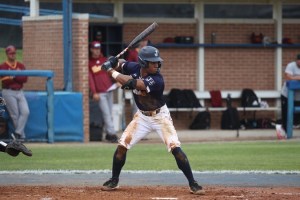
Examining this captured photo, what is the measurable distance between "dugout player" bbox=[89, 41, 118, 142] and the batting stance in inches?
312

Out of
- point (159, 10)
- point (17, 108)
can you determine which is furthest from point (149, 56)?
point (159, 10)

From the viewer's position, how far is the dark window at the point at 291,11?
80.1 ft

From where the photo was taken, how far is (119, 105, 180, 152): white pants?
1130cm

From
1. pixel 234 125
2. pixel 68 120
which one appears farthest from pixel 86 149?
pixel 234 125

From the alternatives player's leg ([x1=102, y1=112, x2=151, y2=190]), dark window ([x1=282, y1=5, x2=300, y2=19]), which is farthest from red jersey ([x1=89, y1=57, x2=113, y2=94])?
player's leg ([x1=102, y1=112, x2=151, y2=190])

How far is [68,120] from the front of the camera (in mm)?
19562

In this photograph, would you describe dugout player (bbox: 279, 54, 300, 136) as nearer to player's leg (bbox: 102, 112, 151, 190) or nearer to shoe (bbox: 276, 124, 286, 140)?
shoe (bbox: 276, 124, 286, 140)

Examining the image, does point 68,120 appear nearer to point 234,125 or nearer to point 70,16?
point 70,16

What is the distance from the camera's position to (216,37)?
24.0 metres

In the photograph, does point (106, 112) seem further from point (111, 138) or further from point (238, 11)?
point (238, 11)


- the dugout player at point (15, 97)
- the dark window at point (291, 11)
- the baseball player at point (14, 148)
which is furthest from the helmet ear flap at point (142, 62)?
the dark window at point (291, 11)

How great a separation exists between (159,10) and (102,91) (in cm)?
457

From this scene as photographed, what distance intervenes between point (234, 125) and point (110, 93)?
4820 millimetres

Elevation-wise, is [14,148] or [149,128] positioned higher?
[149,128]
